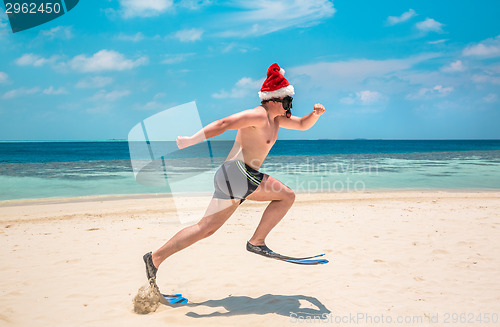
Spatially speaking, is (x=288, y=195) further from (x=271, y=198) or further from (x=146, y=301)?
(x=146, y=301)

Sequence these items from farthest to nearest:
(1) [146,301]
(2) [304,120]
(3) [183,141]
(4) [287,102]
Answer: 1. (2) [304,120]
2. (4) [287,102]
3. (1) [146,301]
4. (3) [183,141]

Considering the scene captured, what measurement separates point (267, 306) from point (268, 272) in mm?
1043

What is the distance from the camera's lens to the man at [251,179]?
11.3 ft

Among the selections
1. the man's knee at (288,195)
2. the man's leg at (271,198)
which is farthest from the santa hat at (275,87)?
the man's knee at (288,195)

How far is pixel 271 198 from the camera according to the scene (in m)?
3.59

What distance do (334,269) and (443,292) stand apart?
1.25 meters

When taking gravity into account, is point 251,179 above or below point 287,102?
below

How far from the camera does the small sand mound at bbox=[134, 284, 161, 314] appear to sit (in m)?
3.57

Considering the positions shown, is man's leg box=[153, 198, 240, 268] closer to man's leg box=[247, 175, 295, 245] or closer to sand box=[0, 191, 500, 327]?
man's leg box=[247, 175, 295, 245]

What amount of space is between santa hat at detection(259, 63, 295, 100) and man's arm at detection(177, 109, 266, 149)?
35 cm

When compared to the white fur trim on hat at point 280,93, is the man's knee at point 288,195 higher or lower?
lower

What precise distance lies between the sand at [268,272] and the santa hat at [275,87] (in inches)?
Answer: 79.6

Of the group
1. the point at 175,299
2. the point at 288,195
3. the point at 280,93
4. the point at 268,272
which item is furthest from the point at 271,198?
the point at 268,272

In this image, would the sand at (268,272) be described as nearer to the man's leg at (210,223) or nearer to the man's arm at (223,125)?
the man's leg at (210,223)
